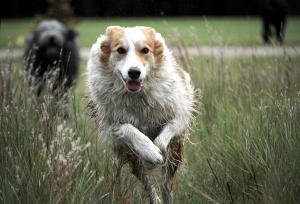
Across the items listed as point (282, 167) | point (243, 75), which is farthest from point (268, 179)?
point (243, 75)

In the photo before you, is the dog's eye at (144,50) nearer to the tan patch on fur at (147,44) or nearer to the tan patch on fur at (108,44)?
the tan patch on fur at (147,44)

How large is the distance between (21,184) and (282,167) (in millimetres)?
1811

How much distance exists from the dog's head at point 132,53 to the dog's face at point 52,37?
4.29 meters

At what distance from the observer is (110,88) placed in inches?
214

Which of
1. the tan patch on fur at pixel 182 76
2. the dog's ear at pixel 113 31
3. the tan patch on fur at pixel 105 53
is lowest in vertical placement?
the tan patch on fur at pixel 182 76

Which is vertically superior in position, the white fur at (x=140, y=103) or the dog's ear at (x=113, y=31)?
the dog's ear at (x=113, y=31)

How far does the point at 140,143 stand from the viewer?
16.3 ft

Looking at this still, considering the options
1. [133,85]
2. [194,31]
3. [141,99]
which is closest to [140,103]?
[141,99]

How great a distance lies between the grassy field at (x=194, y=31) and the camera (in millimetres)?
7652

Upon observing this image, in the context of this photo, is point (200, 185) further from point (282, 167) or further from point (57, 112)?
point (57, 112)

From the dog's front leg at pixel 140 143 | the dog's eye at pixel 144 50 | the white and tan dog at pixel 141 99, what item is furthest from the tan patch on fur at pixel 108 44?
the dog's front leg at pixel 140 143

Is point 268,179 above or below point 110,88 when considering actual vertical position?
below

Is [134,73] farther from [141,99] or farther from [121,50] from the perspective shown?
[141,99]

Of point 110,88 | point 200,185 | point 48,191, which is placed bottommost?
point 200,185
